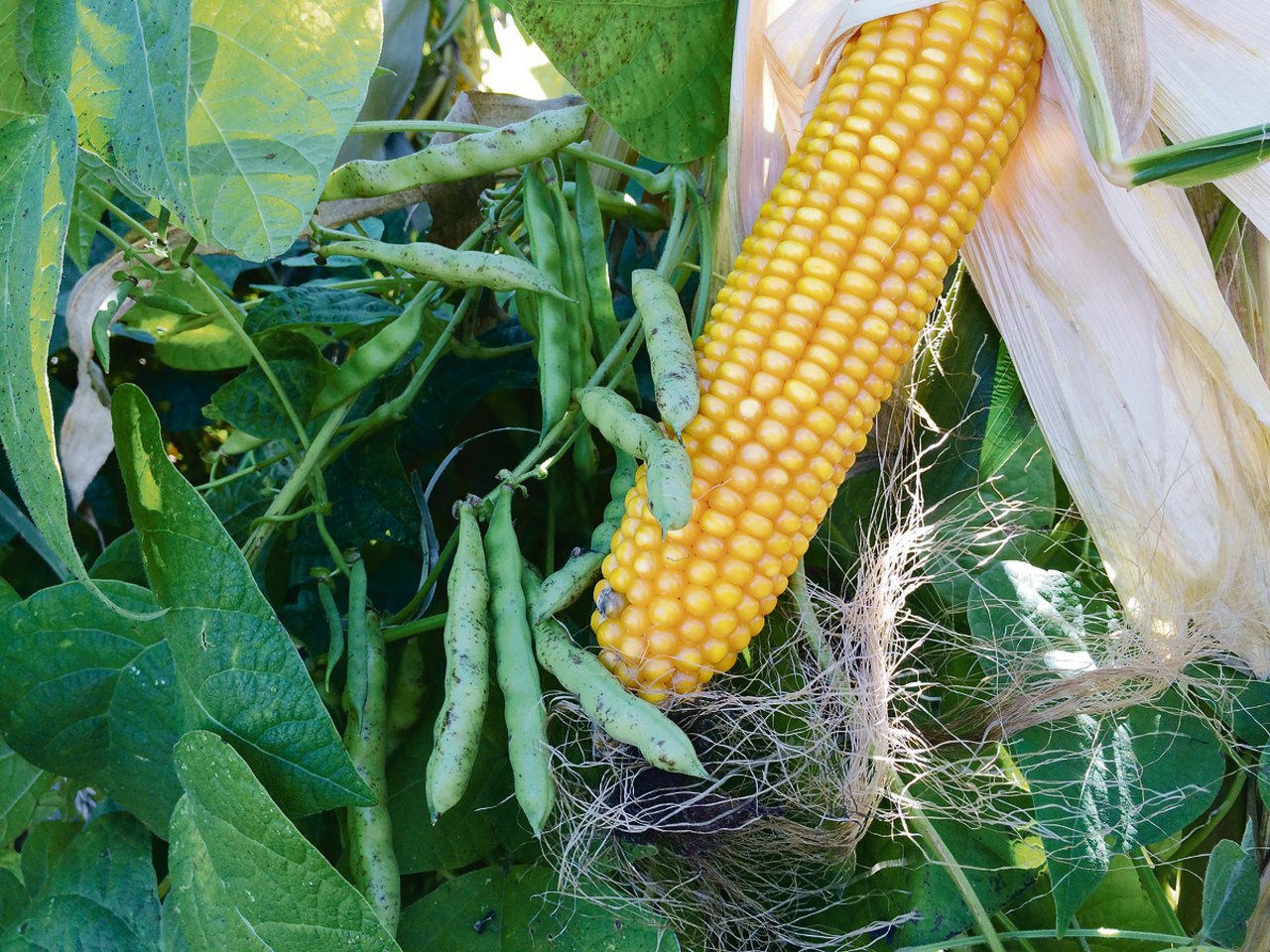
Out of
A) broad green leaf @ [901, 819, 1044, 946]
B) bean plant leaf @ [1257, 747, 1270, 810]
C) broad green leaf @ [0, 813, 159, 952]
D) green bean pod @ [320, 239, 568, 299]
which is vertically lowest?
broad green leaf @ [0, 813, 159, 952]

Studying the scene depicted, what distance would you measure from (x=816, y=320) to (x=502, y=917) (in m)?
0.48

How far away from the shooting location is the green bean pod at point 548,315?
0.75 meters

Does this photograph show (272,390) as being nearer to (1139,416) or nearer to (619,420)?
(619,420)

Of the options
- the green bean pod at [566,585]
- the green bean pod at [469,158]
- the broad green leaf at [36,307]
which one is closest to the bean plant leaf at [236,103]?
the broad green leaf at [36,307]

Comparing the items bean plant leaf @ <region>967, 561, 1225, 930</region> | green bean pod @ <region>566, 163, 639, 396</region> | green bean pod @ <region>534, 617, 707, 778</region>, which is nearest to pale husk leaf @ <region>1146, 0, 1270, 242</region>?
bean plant leaf @ <region>967, 561, 1225, 930</region>

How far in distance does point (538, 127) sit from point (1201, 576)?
1.95ft

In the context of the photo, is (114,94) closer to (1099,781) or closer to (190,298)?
(190,298)

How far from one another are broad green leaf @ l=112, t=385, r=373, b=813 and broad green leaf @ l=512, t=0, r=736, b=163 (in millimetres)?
389

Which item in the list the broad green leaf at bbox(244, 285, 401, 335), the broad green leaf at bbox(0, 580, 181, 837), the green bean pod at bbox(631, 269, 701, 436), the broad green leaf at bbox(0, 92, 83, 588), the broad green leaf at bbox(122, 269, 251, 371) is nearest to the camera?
the broad green leaf at bbox(0, 92, 83, 588)

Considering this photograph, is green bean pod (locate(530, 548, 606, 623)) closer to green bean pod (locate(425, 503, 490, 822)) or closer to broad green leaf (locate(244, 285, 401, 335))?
green bean pod (locate(425, 503, 490, 822))

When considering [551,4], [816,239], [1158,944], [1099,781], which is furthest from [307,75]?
[1158,944]

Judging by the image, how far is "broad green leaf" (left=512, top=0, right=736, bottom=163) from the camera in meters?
0.75

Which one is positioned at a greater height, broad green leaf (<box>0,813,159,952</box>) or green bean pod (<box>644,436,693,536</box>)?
green bean pod (<box>644,436,693,536</box>)

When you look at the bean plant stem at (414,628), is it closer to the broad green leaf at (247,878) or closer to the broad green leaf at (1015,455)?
the broad green leaf at (247,878)
